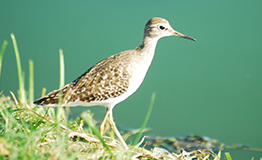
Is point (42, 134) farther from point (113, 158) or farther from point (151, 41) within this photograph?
point (151, 41)

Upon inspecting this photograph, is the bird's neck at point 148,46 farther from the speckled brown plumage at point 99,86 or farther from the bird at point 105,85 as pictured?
the speckled brown plumage at point 99,86

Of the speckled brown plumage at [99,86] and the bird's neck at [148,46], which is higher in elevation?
the bird's neck at [148,46]

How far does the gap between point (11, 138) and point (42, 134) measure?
0.37 metres

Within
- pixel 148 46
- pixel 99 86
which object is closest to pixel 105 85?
pixel 99 86

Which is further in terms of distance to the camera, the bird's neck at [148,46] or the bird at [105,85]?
the bird's neck at [148,46]

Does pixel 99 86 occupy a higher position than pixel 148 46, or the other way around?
pixel 148 46

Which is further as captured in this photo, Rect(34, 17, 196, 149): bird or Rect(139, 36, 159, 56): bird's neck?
Rect(139, 36, 159, 56): bird's neck

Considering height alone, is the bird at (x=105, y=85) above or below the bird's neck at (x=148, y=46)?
below

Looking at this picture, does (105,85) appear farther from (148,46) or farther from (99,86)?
(148,46)

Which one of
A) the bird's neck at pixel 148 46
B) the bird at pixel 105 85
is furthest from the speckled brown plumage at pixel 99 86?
the bird's neck at pixel 148 46

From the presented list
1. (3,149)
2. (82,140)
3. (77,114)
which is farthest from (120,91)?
(77,114)

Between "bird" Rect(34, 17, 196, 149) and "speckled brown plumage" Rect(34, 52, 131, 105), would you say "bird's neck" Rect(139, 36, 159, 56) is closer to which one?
"bird" Rect(34, 17, 196, 149)

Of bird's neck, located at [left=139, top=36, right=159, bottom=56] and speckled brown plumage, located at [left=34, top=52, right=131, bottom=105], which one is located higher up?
bird's neck, located at [left=139, top=36, right=159, bottom=56]

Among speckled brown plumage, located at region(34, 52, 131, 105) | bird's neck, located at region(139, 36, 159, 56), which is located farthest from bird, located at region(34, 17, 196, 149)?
bird's neck, located at region(139, 36, 159, 56)
